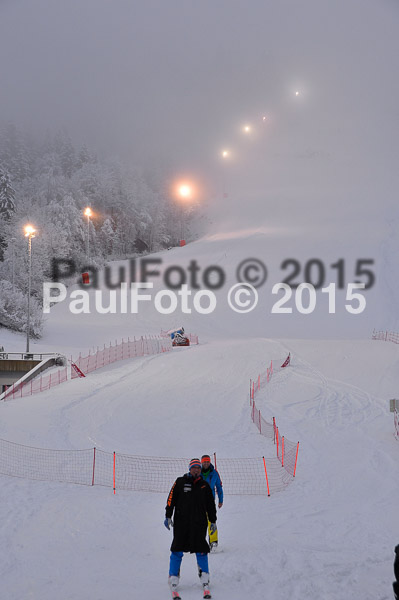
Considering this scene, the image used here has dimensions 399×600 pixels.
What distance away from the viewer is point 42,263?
6178 centimetres

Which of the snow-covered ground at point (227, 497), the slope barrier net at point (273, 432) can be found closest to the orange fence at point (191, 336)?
the snow-covered ground at point (227, 497)

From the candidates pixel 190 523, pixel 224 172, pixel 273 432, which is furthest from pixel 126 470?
pixel 224 172

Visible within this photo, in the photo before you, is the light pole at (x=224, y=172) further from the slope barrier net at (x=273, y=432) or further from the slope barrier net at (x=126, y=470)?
the slope barrier net at (x=126, y=470)

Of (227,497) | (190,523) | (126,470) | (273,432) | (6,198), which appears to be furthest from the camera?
(6,198)

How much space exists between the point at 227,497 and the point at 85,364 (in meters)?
21.4

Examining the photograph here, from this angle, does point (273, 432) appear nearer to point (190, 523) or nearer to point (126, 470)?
point (126, 470)

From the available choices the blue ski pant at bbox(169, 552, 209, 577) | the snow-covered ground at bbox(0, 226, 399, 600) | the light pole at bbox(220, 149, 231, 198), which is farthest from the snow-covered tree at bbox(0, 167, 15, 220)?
the blue ski pant at bbox(169, 552, 209, 577)

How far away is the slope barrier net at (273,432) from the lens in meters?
12.4

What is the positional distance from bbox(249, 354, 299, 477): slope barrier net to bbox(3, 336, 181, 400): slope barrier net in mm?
10729

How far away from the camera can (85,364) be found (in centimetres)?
3009

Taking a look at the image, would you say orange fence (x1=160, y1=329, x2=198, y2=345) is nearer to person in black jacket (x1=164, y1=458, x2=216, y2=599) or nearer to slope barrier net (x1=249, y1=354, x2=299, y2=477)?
slope barrier net (x1=249, y1=354, x2=299, y2=477)

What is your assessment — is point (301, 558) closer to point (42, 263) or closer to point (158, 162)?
point (42, 263)

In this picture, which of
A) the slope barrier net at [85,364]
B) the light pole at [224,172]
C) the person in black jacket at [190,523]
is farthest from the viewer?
the light pole at [224,172]

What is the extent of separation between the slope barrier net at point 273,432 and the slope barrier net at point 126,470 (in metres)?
0.27
